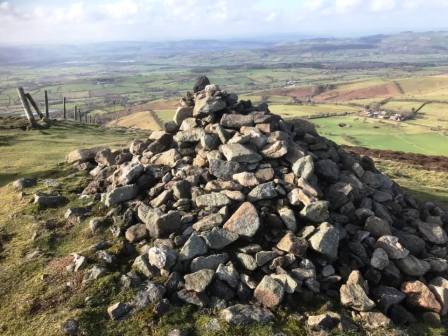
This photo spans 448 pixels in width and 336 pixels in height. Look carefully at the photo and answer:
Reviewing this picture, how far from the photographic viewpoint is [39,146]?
138 feet

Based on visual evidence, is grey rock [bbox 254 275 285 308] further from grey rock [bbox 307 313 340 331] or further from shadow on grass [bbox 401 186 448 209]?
shadow on grass [bbox 401 186 448 209]

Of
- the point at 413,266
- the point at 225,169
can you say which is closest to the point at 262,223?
the point at 225,169

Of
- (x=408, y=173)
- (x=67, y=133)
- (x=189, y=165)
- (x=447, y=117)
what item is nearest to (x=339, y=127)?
(x=447, y=117)

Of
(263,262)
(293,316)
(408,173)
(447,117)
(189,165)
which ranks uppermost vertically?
(189,165)

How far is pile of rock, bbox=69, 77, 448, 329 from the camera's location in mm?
15906

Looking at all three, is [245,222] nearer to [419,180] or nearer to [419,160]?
[419,180]

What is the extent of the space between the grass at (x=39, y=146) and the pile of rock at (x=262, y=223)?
32.5 ft

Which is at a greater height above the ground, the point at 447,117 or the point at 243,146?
the point at 243,146

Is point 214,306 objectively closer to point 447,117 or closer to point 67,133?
point 67,133

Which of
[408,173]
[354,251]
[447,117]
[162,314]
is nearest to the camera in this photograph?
[162,314]

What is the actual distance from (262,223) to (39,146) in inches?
1206

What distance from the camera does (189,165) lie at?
21.9m

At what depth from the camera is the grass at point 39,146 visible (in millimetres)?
31581

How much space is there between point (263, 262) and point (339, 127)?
88.3 m
